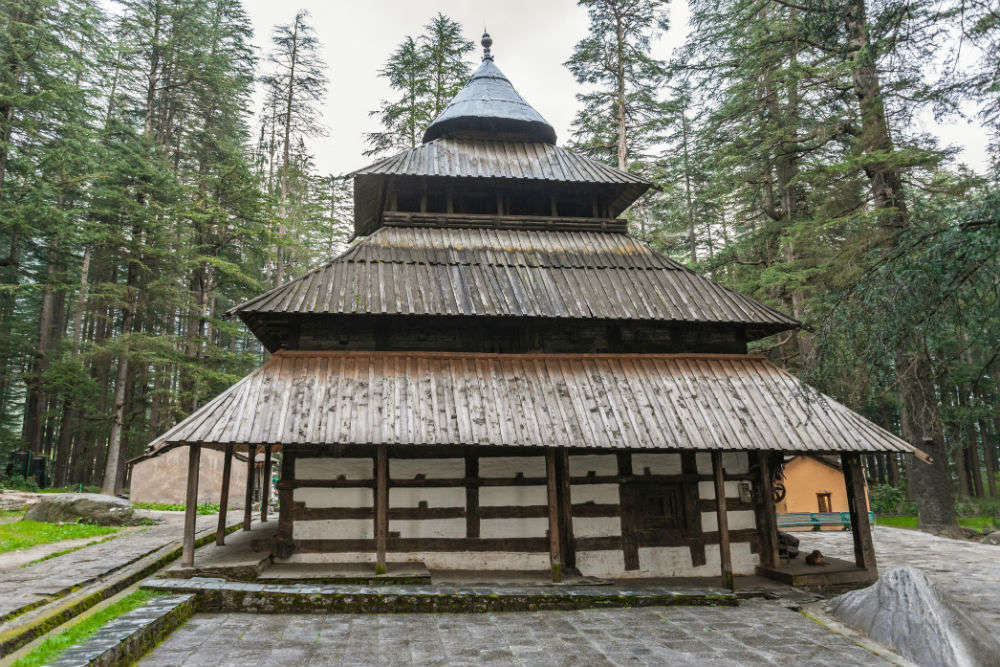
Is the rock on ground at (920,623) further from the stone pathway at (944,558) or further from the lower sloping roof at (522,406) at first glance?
the lower sloping roof at (522,406)

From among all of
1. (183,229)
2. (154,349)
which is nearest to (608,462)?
(154,349)

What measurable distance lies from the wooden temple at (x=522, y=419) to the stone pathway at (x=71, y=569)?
1729 mm

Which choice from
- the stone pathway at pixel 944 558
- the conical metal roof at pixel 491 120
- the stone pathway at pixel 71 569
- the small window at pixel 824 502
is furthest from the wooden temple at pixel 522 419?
the small window at pixel 824 502

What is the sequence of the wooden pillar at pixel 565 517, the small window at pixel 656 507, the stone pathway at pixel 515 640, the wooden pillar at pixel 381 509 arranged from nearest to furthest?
1. the stone pathway at pixel 515 640
2. the wooden pillar at pixel 381 509
3. the wooden pillar at pixel 565 517
4. the small window at pixel 656 507

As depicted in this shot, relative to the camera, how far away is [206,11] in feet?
93.1

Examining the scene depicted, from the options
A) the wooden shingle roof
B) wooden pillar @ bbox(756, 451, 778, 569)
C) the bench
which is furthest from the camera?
the bench

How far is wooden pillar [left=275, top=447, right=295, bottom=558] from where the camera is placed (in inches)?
404

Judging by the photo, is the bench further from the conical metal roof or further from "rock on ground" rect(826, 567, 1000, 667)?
the conical metal roof

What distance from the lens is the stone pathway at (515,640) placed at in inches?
248

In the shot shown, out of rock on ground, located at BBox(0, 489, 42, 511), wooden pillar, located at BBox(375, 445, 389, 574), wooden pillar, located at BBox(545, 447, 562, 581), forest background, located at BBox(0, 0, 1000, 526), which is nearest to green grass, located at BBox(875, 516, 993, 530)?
forest background, located at BBox(0, 0, 1000, 526)

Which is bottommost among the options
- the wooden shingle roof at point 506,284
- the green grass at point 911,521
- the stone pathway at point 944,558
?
the green grass at point 911,521

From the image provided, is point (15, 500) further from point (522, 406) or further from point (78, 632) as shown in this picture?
Result: point (522, 406)

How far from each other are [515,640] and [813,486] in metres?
17.9

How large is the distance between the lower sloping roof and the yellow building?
434 inches
